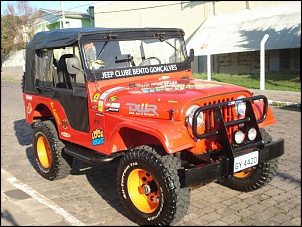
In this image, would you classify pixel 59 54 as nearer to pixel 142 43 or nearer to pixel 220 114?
pixel 142 43

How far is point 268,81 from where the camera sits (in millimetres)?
16312

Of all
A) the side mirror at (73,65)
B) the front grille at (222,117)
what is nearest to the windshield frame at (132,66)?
the side mirror at (73,65)

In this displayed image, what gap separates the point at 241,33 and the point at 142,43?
50.0ft

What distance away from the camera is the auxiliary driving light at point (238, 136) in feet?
13.1

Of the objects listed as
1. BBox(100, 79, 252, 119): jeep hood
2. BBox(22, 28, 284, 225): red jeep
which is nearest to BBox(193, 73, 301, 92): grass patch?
BBox(22, 28, 284, 225): red jeep

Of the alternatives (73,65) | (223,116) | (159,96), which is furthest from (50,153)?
(223,116)

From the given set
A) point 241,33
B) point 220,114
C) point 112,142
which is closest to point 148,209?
point 112,142

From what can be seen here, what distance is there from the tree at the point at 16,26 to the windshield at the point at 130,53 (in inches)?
1154

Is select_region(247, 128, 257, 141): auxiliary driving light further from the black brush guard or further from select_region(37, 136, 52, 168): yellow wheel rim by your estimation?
select_region(37, 136, 52, 168): yellow wheel rim

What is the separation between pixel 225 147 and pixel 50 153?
2.91 m

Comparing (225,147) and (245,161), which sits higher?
(225,147)

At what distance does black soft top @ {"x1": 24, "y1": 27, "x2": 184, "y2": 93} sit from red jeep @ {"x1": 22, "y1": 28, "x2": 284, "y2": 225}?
19mm

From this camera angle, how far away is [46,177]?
5621 millimetres

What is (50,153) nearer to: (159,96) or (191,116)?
(159,96)
